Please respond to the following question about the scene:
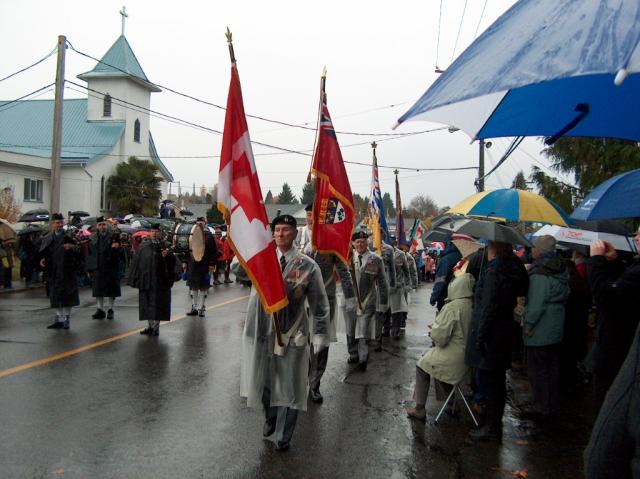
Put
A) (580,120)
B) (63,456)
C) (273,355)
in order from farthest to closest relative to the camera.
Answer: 1. (273,355)
2. (63,456)
3. (580,120)

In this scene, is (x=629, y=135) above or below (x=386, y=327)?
above

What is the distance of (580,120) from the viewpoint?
3.91 m

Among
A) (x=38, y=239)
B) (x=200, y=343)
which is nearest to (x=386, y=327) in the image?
(x=200, y=343)

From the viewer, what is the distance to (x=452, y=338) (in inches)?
229

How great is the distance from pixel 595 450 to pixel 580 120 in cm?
249

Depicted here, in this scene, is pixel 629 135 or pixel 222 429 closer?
pixel 629 135

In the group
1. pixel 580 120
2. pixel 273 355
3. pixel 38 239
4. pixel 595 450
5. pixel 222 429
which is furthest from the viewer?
pixel 38 239

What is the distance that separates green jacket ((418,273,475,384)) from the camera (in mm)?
5699

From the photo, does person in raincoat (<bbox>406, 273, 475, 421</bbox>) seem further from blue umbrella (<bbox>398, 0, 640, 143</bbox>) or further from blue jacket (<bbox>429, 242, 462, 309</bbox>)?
blue umbrella (<bbox>398, 0, 640, 143</bbox>)

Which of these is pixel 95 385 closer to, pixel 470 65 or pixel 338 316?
pixel 338 316

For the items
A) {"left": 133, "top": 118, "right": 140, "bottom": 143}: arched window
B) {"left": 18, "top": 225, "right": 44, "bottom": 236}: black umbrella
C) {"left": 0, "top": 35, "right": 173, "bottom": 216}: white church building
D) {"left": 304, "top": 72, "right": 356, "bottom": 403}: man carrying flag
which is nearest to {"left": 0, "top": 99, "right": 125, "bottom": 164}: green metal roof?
{"left": 0, "top": 35, "right": 173, "bottom": 216}: white church building

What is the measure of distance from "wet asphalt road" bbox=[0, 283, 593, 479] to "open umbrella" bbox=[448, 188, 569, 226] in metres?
2.23

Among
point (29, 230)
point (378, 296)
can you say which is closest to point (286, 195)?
point (29, 230)

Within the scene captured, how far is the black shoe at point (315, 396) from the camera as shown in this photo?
650 cm
